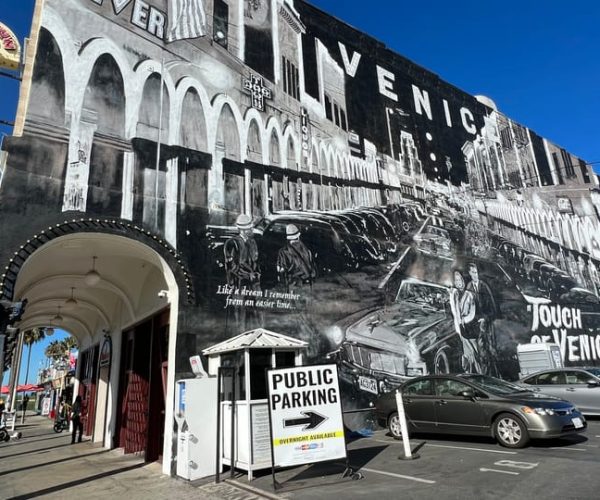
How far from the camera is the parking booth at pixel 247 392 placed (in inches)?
326

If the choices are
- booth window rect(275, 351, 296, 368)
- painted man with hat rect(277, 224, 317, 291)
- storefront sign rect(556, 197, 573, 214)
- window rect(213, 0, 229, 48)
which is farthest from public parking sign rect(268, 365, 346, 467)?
storefront sign rect(556, 197, 573, 214)

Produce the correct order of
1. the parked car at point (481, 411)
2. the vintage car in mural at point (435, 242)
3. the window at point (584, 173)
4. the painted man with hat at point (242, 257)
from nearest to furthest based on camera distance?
1. the parked car at point (481, 411)
2. the painted man with hat at point (242, 257)
3. the vintage car in mural at point (435, 242)
4. the window at point (584, 173)

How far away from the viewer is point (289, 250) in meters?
13.1

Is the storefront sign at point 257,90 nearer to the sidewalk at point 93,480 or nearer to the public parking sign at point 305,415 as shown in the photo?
the public parking sign at point 305,415

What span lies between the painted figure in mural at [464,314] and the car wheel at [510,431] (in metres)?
8.91

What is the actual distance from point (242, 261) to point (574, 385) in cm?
1014

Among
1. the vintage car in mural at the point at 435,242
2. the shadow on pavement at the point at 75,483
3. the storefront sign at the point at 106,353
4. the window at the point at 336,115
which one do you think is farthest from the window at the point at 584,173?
the shadow on pavement at the point at 75,483

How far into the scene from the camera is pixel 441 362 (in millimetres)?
16859

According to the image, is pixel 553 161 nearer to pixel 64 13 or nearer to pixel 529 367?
pixel 529 367

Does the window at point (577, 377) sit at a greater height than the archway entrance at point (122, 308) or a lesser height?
lesser

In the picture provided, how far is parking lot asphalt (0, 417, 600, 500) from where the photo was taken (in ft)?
21.1

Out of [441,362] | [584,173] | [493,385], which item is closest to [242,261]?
[493,385]

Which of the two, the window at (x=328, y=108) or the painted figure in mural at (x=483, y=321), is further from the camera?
the painted figure in mural at (x=483, y=321)

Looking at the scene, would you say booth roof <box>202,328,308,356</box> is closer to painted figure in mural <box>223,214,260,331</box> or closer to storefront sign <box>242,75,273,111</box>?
painted figure in mural <box>223,214,260,331</box>
